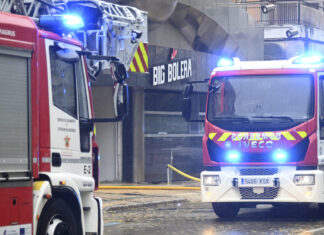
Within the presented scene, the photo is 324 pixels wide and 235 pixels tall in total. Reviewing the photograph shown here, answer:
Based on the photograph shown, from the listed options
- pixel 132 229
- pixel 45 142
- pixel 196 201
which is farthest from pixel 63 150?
pixel 196 201

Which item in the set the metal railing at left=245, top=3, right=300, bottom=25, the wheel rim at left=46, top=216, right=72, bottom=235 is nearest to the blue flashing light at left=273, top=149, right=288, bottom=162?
the wheel rim at left=46, top=216, right=72, bottom=235

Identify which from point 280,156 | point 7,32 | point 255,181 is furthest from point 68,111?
point 280,156

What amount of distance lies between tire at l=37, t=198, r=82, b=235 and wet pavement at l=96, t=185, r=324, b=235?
13.2 feet

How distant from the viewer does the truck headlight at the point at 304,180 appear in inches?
607

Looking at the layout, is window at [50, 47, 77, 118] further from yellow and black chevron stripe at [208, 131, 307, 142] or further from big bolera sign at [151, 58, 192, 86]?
big bolera sign at [151, 58, 192, 86]

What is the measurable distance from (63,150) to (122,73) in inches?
44.7

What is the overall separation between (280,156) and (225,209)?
1.56m

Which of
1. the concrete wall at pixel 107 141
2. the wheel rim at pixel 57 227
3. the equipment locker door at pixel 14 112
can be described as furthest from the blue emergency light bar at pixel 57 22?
the concrete wall at pixel 107 141

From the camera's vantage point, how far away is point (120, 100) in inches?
396

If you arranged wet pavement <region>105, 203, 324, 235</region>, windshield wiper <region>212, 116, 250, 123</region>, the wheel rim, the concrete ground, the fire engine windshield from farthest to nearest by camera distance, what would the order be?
1. the concrete ground
2. windshield wiper <region>212, 116, 250, 123</region>
3. the fire engine windshield
4. wet pavement <region>105, 203, 324, 235</region>
5. the wheel rim

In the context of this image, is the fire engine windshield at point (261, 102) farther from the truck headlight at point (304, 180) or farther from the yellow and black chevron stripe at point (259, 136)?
the truck headlight at point (304, 180)

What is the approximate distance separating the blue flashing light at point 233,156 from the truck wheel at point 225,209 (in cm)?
97

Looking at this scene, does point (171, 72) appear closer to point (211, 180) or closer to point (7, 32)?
point (211, 180)

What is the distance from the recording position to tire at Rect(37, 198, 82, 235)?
940cm
